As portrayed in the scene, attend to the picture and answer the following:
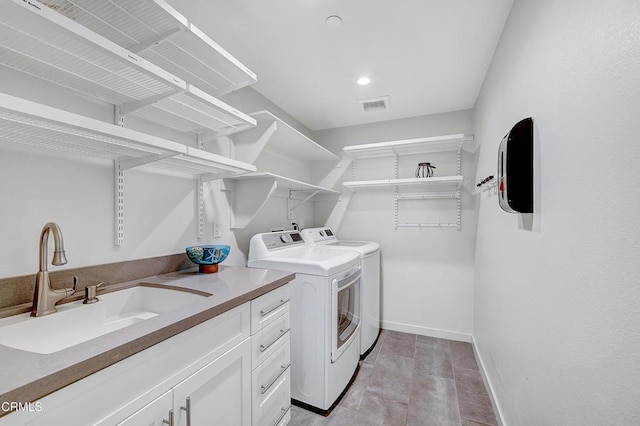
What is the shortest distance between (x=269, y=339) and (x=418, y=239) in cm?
210

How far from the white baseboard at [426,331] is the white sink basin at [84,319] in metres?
2.47

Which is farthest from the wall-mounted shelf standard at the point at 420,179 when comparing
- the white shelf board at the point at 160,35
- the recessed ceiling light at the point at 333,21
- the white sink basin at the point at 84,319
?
the white sink basin at the point at 84,319

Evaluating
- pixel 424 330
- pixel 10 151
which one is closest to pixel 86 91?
pixel 10 151

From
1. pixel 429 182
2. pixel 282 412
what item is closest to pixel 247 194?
pixel 282 412

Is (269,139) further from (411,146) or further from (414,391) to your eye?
(414,391)

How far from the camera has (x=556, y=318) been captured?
95cm

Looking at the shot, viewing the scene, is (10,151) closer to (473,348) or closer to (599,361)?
(599,361)

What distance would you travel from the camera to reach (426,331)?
2896mm

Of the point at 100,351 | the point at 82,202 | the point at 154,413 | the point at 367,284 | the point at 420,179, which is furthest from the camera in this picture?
the point at 420,179

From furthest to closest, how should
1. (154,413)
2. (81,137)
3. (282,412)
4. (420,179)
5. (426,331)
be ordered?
1. (426,331)
2. (420,179)
3. (282,412)
4. (81,137)
5. (154,413)

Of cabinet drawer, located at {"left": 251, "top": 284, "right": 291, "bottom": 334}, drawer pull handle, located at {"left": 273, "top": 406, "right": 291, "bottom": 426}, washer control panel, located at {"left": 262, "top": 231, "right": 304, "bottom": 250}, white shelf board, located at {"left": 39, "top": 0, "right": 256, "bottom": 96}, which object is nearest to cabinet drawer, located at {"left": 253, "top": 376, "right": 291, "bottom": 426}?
drawer pull handle, located at {"left": 273, "top": 406, "right": 291, "bottom": 426}

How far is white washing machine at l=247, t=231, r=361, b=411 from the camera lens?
5.71 ft

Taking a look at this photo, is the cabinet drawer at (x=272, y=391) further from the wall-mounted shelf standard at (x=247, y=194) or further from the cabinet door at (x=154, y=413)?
the wall-mounted shelf standard at (x=247, y=194)

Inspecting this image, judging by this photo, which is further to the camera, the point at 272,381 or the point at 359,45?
the point at 359,45
